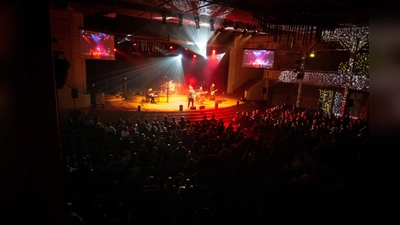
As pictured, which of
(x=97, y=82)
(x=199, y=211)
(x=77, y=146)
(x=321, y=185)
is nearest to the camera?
(x=199, y=211)

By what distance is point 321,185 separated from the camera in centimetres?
563

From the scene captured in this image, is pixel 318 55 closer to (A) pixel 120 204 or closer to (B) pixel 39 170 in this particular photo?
(A) pixel 120 204

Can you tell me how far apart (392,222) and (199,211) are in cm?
463

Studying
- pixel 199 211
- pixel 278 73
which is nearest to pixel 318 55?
pixel 278 73

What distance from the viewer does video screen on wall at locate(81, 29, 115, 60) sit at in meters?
13.5

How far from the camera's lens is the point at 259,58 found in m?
19.4

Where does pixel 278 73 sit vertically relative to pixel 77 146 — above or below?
above

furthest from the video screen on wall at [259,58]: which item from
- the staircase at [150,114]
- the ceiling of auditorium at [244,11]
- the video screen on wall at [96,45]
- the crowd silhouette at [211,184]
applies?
the crowd silhouette at [211,184]

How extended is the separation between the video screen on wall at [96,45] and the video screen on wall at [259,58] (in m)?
10.4

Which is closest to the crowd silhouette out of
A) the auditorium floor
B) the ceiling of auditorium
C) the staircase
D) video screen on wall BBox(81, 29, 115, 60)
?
the ceiling of auditorium

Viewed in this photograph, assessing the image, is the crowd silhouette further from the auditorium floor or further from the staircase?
the auditorium floor

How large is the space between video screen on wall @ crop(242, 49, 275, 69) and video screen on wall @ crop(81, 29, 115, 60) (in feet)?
34.0

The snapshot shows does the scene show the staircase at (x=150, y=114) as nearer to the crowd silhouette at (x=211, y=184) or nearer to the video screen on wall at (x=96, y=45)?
the video screen on wall at (x=96, y=45)

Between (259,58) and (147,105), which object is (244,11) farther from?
(147,105)
